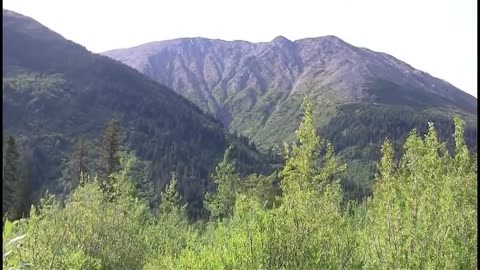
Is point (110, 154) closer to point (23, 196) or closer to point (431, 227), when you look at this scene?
point (23, 196)

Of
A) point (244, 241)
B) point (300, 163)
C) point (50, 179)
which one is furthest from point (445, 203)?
point (50, 179)

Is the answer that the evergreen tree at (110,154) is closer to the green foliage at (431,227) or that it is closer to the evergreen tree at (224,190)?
the evergreen tree at (224,190)

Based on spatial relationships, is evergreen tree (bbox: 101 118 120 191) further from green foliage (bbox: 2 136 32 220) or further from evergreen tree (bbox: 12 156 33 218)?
evergreen tree (bbox: 12 156 33 218)

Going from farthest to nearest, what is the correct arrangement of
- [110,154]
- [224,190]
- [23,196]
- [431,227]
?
[23,196]
[110,154]
[224,190]
[431,227]

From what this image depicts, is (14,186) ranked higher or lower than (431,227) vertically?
lower

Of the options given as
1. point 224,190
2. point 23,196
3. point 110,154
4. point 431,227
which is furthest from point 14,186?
point 431,227

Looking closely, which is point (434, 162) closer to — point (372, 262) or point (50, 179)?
point (372, 262)

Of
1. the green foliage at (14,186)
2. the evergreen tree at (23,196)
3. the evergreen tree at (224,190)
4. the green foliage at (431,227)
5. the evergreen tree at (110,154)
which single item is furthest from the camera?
the evergreen tree at (23,196)

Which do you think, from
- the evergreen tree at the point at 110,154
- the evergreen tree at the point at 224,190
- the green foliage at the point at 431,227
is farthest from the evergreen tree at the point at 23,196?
the green foliage at the point at 431,227

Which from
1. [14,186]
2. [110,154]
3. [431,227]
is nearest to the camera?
[431,227]

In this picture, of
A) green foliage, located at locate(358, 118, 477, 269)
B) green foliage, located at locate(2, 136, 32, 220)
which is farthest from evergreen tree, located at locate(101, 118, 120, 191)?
green foliage, located at locate(358, 118, 477, 269)

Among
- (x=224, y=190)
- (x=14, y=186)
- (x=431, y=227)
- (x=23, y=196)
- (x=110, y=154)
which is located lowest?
(x=23, y=196)

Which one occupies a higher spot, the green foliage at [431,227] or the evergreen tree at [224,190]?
the green foliage at [431,227]

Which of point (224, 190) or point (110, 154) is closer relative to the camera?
point (224, 190)
